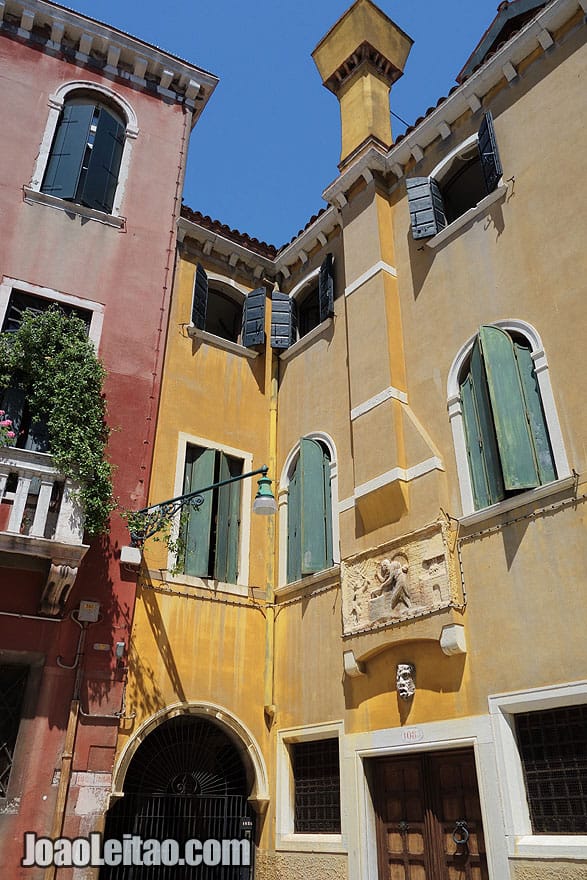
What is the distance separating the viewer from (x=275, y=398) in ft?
43.5

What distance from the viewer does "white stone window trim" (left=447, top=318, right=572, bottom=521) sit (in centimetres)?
813

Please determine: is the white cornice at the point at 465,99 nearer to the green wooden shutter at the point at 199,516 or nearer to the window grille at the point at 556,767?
the green wooden shutter at the point at 199,516

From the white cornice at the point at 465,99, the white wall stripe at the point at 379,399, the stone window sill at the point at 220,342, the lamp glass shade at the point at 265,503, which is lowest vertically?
the lamp glass shade at the point at 265,503

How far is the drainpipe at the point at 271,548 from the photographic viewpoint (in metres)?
10.8

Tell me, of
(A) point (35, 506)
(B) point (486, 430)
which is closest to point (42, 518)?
(A) point (35, 506)

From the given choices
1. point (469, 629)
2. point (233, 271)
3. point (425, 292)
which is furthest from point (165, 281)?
point (469, 629)

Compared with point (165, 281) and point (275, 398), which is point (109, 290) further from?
point (275, 398)

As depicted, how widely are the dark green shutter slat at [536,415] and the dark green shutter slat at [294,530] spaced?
425cm

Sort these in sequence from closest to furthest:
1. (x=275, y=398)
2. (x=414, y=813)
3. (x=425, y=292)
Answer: (x=414, y=813)
(x=425, y=292)
(x=275, y=398)

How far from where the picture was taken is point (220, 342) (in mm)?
12898

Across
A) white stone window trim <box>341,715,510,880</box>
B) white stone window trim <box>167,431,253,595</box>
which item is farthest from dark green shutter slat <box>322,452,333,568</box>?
white stone window trim <box>341,715,510,880</box>

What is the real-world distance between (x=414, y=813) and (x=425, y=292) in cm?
717

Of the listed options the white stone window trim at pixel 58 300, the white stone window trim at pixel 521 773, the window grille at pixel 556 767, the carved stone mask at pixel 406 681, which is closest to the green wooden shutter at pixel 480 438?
the carved stone mask at pixel 406 681

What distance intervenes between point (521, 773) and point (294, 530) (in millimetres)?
5176
